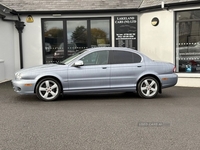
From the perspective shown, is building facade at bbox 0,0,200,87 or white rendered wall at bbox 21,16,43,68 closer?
building facade at bbox 0,0,200,87

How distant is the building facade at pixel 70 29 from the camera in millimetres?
12711

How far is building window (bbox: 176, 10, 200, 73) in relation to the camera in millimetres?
11461

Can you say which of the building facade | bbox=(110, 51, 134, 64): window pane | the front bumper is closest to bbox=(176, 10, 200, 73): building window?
the building facade

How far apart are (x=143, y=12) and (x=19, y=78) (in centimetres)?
689

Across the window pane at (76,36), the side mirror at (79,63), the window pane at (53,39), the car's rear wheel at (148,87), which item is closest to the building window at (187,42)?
the car's rear wheel at (148,87)

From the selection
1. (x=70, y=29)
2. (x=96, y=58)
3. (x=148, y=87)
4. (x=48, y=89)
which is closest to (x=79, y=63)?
(x=96, y=58)

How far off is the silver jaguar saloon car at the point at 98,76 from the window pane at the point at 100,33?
Result: 180 inches

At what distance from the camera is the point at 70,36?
13492 millimetres

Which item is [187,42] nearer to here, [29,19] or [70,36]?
[70,36]

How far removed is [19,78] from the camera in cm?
836

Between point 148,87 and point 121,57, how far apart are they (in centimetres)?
123

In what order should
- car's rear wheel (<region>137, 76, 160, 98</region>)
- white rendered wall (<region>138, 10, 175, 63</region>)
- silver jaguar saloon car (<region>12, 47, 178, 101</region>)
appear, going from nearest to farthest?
silver jaguar saloon car (<region>12, 47, 178, 101</region>), car's rear wheel (<region>137, 76, 160, 98</region>), white rendered wall (<region>138, 10, 175, 63</region>)

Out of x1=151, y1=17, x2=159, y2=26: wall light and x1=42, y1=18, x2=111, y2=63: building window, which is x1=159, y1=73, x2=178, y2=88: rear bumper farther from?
x1=42, y1=18, x2=111, y2=63: building window

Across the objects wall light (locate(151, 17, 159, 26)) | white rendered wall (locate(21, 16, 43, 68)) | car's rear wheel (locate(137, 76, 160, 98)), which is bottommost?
car's rear wheel (locate(137, 76, 160, 98))
